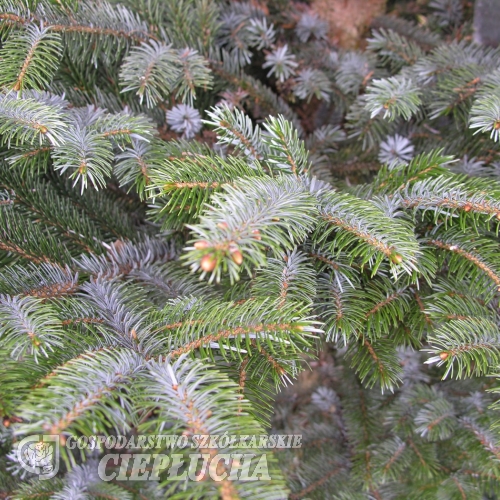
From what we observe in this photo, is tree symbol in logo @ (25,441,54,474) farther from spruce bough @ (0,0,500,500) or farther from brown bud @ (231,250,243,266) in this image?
brown bud @ (231,250,243,266)

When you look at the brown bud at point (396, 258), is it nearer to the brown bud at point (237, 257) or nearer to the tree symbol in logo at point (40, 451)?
the brown bud at point (237, 257)

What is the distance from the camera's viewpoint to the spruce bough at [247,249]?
1.58 ft

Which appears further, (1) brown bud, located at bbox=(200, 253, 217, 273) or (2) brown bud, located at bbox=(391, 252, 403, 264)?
(2) brown bud, located at bbox=(391, 252, 403, 264)

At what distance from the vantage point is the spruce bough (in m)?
0.48

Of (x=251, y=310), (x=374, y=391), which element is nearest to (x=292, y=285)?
(x=251, y=310)

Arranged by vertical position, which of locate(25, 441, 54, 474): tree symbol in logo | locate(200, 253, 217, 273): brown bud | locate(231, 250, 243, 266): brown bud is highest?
locate(231, 250, 243, 266): brown bud

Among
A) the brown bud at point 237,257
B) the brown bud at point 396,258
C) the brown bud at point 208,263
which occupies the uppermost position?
the brown bud at point 396,258

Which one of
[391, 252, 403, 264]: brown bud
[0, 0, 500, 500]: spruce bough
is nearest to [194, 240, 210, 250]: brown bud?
[0, 0, 500, 500]: spruce bough

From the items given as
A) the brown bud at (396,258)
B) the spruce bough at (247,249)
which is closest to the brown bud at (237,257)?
the spruce bough at (247,249)

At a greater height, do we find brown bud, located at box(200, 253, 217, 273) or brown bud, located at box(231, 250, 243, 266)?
brown bud, located at box(231, 250, 243, 266)

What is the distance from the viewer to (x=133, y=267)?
754 millimetres

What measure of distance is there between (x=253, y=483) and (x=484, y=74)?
0.80 m

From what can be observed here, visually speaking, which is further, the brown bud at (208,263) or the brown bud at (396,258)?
the brown bud at (396,258)

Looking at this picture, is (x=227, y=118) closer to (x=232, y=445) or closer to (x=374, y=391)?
(x=232, y=445)
